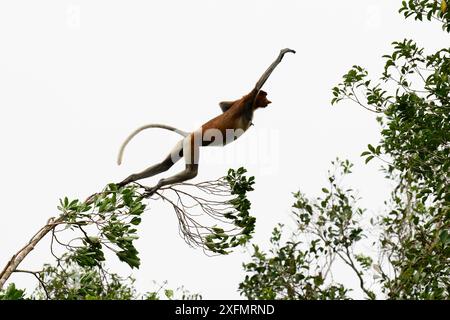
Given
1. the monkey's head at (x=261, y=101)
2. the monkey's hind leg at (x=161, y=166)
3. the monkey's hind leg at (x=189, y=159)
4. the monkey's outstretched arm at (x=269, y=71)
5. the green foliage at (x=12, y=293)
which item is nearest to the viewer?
the green foliage at (x=12, y=293)

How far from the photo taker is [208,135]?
483cm

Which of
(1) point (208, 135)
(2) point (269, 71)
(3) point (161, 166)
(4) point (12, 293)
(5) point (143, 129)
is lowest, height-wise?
(4) point (12, 293)

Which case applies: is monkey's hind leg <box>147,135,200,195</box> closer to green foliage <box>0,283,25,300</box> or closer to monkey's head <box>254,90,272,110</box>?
monkey's head <box>254,90,272,110</box>

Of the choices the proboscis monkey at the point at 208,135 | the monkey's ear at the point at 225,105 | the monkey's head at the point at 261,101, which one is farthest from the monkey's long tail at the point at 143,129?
the monkey's head at the point at 261,101

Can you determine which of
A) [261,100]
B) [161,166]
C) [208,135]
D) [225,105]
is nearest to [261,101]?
[261,100]

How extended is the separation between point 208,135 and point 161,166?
1.25ft

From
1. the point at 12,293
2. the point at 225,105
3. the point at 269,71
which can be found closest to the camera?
the point at 12,293

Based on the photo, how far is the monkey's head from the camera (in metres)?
5.00

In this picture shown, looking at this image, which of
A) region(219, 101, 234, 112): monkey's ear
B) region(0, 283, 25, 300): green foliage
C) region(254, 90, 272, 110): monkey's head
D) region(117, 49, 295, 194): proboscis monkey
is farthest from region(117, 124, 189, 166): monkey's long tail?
region(0, 283, 25, 300): green foliage

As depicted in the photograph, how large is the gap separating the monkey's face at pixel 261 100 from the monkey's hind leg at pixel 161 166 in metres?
0.60

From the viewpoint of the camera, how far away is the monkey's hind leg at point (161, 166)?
4746 mm

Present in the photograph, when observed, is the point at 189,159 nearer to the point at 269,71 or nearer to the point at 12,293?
the point at 269,71

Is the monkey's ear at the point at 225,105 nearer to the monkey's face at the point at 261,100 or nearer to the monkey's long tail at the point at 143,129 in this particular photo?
the monkey's face at the point at 261,100
